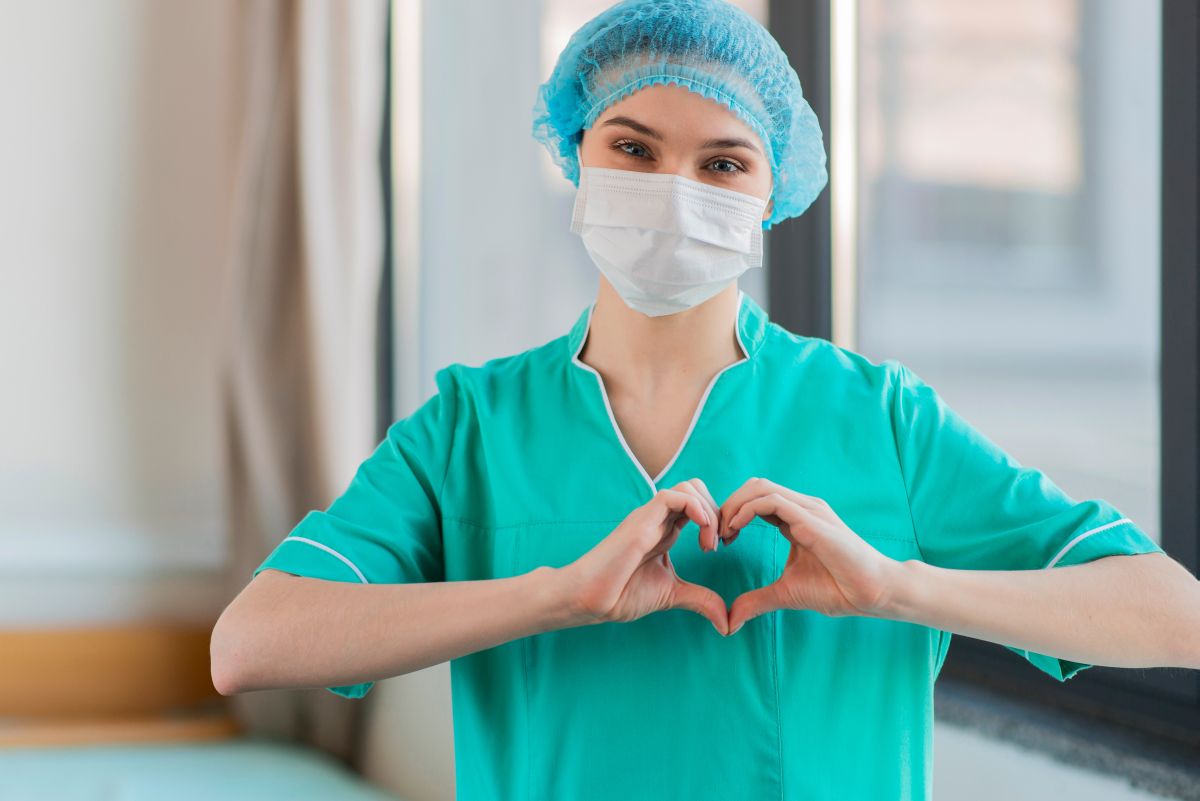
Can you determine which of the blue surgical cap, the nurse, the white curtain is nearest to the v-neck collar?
the nurse

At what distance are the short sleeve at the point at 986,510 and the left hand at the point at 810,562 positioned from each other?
0.12 m

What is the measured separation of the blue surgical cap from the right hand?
385 mm

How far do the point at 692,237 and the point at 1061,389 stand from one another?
108 centimetres

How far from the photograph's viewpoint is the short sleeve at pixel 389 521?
3.20 ft

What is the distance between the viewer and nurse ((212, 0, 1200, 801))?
A: 2.87 feet

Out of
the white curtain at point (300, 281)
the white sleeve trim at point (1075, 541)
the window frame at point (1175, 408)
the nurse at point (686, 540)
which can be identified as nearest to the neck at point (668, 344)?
the nurse at point (686, 540)

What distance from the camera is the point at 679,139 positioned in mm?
991

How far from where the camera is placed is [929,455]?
99 cm

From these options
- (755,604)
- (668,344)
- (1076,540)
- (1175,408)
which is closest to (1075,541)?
(1076,540)

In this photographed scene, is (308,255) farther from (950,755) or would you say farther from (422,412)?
(950,755)

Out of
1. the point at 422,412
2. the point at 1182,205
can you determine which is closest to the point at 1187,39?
the point at 1182,205

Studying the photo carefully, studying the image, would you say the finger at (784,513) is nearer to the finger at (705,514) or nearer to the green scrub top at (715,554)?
the finger at (705,514)

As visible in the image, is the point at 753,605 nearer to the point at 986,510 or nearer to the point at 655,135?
the point at 986,510

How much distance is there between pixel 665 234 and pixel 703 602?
338mm
